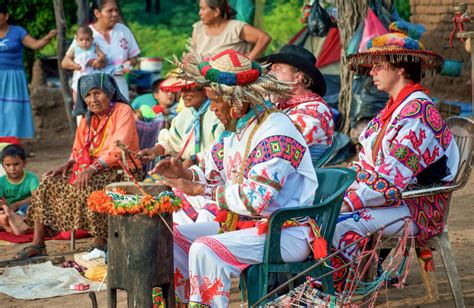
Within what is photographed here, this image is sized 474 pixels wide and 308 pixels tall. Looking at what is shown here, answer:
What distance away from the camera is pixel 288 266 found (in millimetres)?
4801

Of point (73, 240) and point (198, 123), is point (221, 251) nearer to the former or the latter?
point (198, 123)

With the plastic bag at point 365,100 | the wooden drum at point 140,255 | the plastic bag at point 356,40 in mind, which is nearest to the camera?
the wooden drum at point 140,255

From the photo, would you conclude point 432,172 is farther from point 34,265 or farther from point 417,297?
point 34,265

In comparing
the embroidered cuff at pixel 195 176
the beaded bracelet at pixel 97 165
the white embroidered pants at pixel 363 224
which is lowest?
the beaded bracelet at pixel 97 165

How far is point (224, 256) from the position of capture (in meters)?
4.69

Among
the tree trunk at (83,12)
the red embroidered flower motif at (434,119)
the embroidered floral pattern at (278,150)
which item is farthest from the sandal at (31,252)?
the tree trunk at (83,12)

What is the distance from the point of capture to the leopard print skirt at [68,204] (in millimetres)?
7359

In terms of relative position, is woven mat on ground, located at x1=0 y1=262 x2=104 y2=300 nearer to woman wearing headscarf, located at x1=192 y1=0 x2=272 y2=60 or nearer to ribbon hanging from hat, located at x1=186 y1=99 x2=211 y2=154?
ribbon hanging from hat, located at x1=186 y1=99 x2=211 y2=154

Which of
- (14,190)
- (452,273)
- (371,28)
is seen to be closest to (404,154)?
(452,273)

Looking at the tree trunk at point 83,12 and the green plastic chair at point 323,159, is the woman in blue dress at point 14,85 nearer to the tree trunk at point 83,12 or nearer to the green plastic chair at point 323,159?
the tree trunk at point 83,12

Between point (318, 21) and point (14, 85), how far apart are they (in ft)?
12.8

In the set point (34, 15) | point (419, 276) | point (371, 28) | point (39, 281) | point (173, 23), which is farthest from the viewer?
point (173, 23)

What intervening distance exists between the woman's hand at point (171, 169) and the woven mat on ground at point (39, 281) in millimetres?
1703

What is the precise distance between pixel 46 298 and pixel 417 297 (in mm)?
2484
